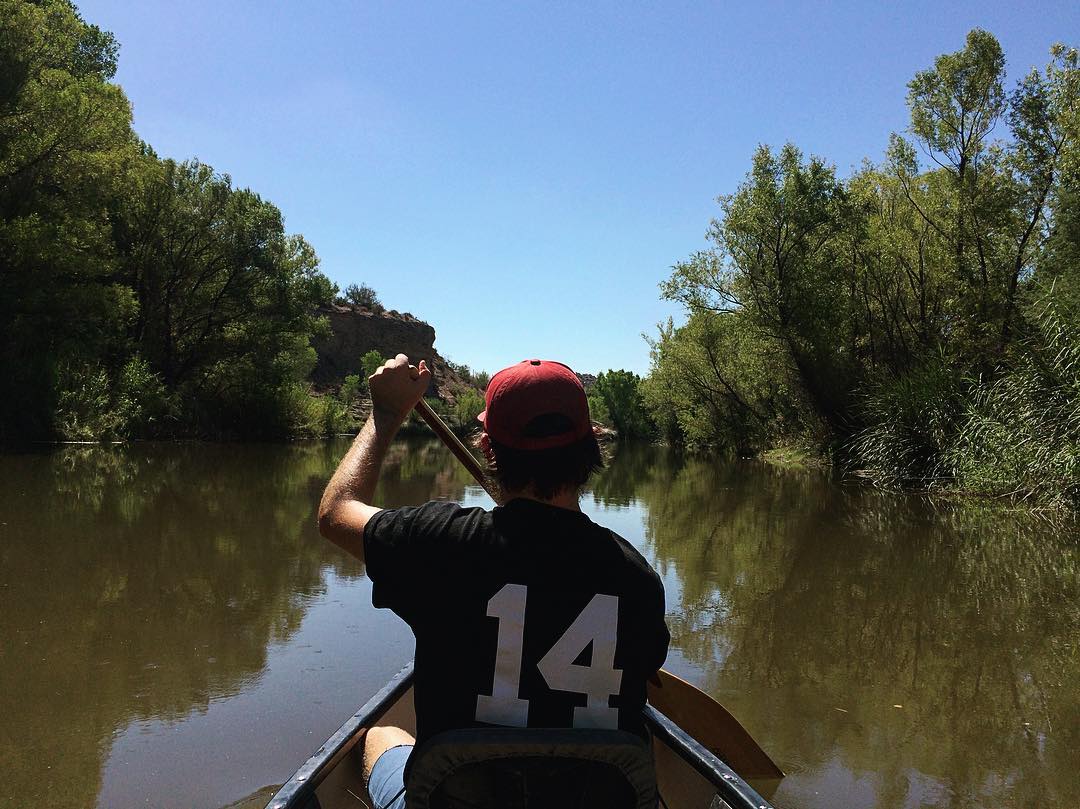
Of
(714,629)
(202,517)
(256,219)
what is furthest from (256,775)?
(256,219)

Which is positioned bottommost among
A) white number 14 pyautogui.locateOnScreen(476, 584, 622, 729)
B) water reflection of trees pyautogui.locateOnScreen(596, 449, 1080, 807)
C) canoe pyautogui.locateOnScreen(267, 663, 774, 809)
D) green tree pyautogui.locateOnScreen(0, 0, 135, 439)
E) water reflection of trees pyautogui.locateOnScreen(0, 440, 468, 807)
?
water reflection of trees pyautogui.locateOnScreen(0, 440, 468, 807)

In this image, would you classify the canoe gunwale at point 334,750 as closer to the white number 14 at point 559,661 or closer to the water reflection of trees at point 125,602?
the white number 14 at point 559,661

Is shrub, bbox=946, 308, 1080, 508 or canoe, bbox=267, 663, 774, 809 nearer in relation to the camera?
canoe, bbox=267, 663, 774, 809

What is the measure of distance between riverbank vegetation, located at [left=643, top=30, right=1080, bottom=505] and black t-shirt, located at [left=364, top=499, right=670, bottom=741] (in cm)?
1015

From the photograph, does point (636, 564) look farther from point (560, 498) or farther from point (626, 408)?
point (626, 408)

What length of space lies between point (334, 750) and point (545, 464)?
3.33 feet

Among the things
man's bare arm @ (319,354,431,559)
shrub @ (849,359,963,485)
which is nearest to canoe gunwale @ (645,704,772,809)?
man's bare arm @ (319,354,431,559)

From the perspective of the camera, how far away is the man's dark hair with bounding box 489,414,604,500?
157cm

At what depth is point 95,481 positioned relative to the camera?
36.3 feet

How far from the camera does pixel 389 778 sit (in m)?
1.93

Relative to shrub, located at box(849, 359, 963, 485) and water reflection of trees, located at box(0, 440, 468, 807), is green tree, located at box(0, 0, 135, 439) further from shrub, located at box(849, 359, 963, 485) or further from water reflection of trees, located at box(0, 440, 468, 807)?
shrub, located at box(849, 359, 963, 485)

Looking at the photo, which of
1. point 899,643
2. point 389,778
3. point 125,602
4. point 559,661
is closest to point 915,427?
point 899,643

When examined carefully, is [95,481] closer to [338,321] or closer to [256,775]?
[256,775]

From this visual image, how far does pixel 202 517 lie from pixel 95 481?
11.7 feet
